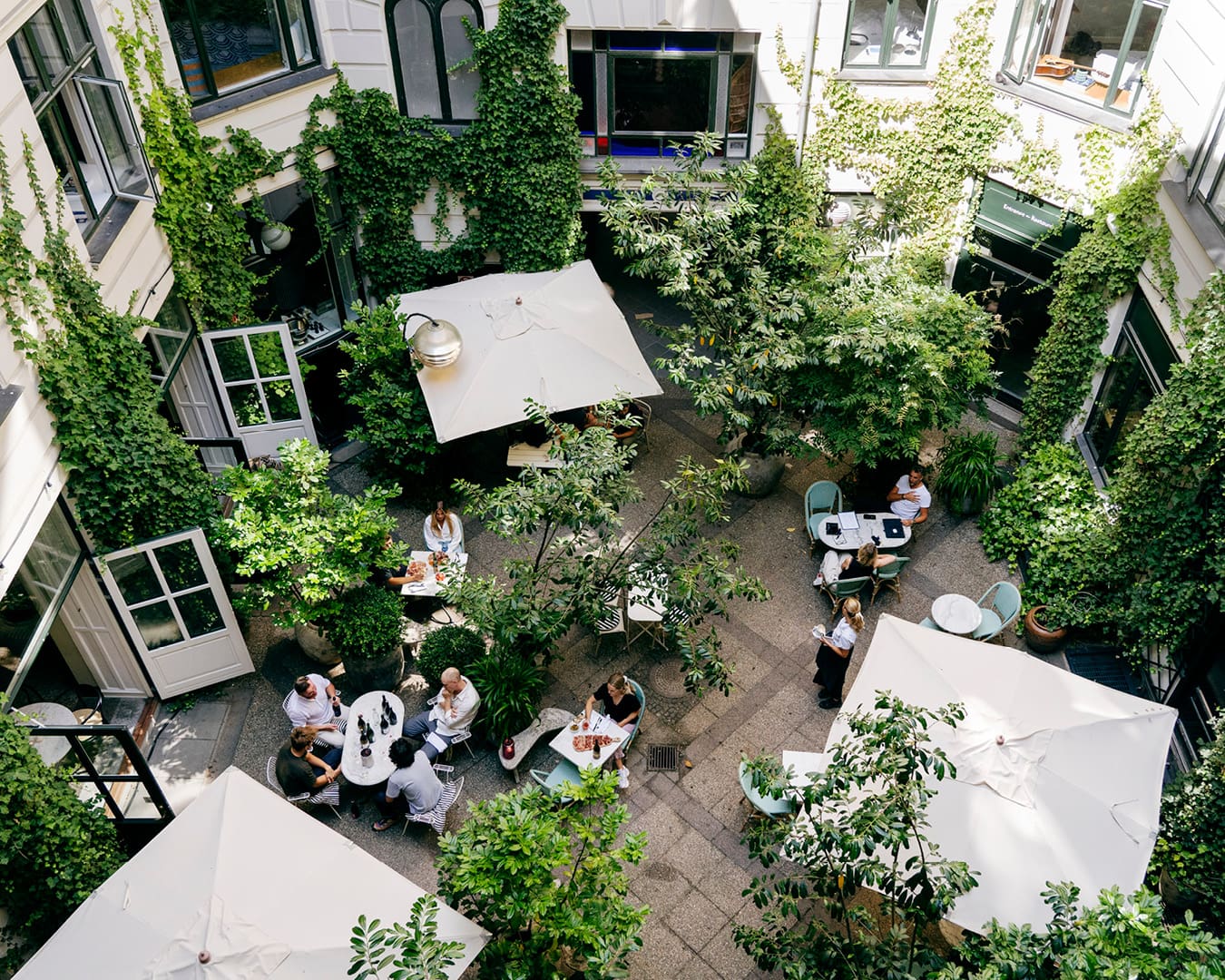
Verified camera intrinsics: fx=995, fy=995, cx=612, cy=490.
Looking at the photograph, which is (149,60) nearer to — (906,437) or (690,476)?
(690,476)

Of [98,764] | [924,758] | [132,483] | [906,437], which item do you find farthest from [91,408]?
[906,437]

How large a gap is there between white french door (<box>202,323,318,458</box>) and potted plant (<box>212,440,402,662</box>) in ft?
9.37

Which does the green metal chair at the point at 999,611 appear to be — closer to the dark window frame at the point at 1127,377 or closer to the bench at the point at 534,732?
the dark window frame at the point at 1127,377

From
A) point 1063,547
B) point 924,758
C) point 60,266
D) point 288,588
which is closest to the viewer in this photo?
point 924,758

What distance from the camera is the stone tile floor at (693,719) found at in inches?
388

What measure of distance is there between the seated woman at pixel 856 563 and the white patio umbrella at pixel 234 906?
21.9ft

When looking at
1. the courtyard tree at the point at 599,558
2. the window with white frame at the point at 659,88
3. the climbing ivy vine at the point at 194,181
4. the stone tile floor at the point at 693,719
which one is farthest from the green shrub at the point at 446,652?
the window with white frame at the point at 659,88

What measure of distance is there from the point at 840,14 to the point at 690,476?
25.4 ft

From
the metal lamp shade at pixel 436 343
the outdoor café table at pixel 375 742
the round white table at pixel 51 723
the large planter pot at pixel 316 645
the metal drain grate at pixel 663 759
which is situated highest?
the metal lamp shade at pixel 436 343

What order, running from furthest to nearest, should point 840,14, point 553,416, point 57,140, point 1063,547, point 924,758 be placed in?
point 553,416 < point 840,14 < point 1063,547 < point 57,140 < point 924,758

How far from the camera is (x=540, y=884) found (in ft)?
23.1

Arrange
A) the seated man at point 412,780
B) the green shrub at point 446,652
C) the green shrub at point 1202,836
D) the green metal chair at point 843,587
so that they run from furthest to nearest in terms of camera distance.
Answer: the green metal chair at point 843,587
the green shrub at point 446,652
the seated man at point 412,780
the green shrub at point 1202,836

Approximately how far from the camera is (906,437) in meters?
12.5

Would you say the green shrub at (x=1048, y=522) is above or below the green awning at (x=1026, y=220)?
below
